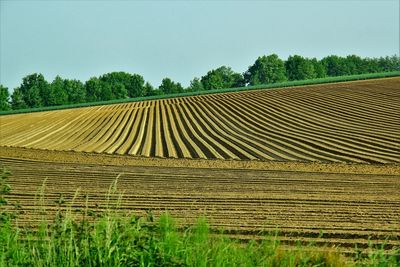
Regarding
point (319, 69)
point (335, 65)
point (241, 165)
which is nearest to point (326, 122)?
point (241, 165)

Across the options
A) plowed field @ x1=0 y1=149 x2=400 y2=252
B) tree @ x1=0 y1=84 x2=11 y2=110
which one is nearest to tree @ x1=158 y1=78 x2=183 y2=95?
tree @ x1=0 y1=84 x2=11 y2=110

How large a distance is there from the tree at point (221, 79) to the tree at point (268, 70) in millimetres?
4315

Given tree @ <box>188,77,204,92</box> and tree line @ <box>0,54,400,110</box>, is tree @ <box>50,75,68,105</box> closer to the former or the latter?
tree line @ <box>0,54,400,110</box>

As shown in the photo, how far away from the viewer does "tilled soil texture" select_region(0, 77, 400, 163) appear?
22.6 m

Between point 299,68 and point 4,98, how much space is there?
5156 cm

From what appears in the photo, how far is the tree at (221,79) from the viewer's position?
370 feet

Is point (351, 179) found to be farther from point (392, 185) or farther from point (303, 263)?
point (303, 263)

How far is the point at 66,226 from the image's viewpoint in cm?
Answer: 688

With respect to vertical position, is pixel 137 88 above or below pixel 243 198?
above

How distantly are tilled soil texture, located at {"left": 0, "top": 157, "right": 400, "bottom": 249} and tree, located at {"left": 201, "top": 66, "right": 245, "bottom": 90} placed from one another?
92.9m

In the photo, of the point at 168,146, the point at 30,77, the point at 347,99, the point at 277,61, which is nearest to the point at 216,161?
the point at 168,146

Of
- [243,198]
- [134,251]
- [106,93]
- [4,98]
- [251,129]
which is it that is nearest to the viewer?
[134,251]

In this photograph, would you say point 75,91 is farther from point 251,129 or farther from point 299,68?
point 251,129

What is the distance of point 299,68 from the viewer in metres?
120
